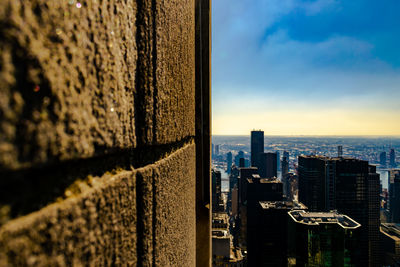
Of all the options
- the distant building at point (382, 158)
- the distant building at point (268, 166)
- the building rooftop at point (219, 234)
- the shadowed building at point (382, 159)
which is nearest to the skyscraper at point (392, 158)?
the shadowed building at point (382, 159)

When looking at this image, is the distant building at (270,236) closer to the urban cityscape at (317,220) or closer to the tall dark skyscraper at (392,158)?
the urban cityscape at (317,220)

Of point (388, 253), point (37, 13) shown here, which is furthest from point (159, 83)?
point (388, 253)

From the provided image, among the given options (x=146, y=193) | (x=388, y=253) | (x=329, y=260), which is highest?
(x=146, y=193)

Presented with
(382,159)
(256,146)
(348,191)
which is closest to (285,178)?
(256,146)

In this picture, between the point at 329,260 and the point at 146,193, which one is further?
the point at 329,260

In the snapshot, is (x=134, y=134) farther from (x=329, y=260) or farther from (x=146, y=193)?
(x=329, y=260)

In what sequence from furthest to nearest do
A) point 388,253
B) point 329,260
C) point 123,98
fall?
point 388,253 → point 329,260 → point 123,98

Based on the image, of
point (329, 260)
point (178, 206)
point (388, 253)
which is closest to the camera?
point (178, 206)
